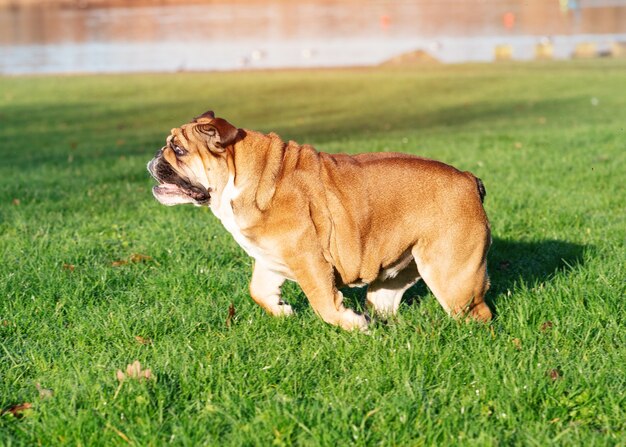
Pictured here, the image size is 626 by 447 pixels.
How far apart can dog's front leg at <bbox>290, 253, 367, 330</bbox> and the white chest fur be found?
14 cm

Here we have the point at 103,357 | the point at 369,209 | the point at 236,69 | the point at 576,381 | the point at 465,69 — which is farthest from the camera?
the point at 236,69

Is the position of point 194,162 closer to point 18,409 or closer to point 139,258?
point 18,409

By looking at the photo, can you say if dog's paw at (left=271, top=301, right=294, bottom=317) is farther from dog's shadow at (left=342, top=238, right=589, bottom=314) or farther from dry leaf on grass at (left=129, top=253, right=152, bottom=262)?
dry leaf on grass at (left=129, top=253, right=152, bottom=262)

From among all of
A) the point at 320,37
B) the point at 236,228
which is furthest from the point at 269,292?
the point at 320,37

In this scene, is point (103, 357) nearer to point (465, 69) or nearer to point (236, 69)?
point (465, 69)

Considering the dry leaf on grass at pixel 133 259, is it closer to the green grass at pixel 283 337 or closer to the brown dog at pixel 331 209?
the green grass at pixel 283 337

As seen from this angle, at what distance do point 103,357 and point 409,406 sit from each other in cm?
188

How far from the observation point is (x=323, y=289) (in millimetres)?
5301

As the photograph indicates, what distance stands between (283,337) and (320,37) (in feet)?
192

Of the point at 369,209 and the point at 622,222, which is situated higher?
the point at 369,209

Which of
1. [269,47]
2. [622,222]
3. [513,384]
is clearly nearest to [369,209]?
[513,384]

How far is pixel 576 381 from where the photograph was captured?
14.9 ft

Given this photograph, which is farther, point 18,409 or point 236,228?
point 236,228

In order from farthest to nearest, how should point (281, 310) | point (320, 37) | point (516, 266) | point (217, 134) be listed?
1. point (320, 37)
2. point (516, 266)
3. point (281, 310)
4. point (217, 134)
